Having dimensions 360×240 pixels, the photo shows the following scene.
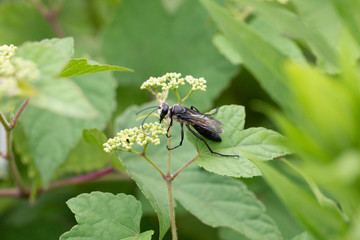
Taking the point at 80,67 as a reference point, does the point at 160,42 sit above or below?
below

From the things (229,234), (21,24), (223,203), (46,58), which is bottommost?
(229,234)

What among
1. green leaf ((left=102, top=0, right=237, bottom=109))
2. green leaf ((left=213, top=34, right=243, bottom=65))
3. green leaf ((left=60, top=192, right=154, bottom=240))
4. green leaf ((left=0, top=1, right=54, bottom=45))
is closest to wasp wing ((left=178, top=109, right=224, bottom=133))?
green leaf ((left=60, top=192, right=154, bottom=240))

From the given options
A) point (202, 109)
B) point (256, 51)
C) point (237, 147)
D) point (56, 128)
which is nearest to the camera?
point (256, 51)

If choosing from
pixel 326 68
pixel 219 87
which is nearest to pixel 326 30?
pixel 326 68

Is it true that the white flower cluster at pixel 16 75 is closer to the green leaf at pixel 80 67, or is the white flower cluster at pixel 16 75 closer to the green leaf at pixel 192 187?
the green leaf at pixel 80 67

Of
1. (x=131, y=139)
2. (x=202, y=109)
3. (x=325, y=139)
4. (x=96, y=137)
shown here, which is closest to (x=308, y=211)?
(x=325, y=139)

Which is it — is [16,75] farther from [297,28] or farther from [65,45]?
[297,28]
